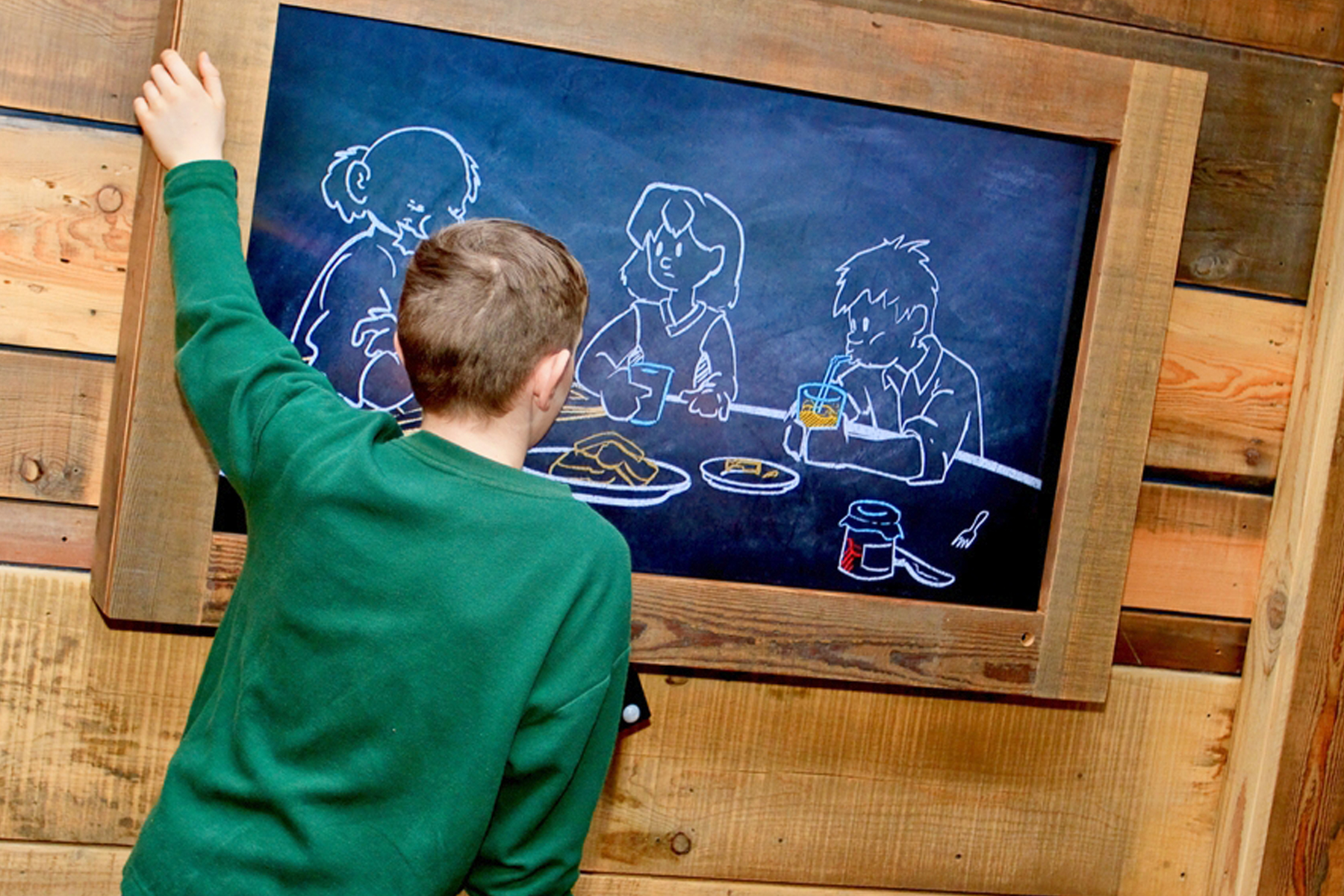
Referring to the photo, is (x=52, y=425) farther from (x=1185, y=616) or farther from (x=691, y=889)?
(x=1185, y=616)

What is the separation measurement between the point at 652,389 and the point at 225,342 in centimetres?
58

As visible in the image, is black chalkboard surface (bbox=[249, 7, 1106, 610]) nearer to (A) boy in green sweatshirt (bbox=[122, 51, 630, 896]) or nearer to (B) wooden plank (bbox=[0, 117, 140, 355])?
(B) wooden plank (bbox=[0, 117, 140, 355])

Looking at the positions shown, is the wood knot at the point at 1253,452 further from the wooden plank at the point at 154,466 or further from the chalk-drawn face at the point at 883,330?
the wooden plank at the point at 154,466

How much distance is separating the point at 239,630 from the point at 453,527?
28 centimetres

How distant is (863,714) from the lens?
191cm

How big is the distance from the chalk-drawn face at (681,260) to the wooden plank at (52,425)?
717mm

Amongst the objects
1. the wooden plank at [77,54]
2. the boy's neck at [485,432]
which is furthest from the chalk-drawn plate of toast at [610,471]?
the wooden plank at [77,54]

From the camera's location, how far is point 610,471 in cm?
171

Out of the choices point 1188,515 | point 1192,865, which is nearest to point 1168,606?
point 1188,515

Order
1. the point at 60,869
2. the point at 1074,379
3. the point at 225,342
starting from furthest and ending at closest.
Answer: the point at 1074,379, the point at 60,869, the point at 225,342

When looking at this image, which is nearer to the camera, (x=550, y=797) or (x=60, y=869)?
(x=550, y=797)

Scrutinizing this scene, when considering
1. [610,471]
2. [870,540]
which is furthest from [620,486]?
[870,540]

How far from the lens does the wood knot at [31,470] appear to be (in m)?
1.62

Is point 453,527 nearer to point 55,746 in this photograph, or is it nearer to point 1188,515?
point 55,746
